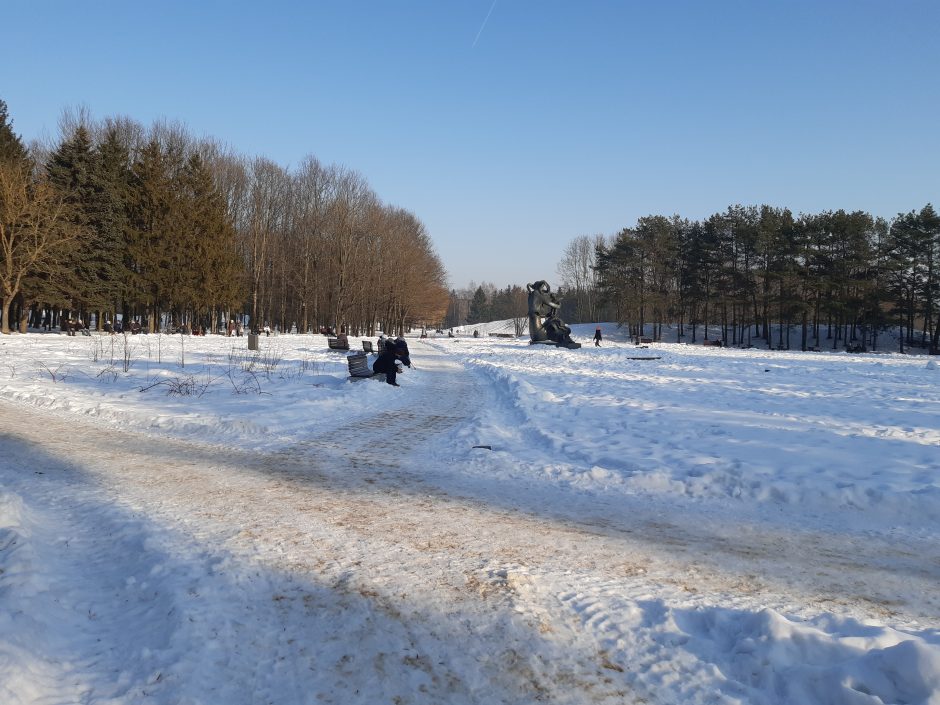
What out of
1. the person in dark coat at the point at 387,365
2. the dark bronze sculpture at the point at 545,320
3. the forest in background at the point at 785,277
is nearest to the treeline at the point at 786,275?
the forest in background at the point at 785,277

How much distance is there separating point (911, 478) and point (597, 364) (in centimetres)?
1744

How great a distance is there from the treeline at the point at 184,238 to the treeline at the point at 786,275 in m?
25.7

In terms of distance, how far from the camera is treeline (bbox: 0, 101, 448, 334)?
1283 inches

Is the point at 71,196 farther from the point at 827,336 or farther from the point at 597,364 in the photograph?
the point at 827,336

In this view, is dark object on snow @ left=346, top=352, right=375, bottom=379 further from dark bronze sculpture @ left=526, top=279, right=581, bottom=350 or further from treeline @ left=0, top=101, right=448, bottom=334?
treeline @ left=0, top=101, right=448, bottom=334

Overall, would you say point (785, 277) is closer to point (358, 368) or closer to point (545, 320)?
point (545, 320)

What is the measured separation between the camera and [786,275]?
154 feet

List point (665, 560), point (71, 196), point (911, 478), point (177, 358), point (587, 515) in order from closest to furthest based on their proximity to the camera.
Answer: point (665, 560)
point (587, 515)
point (911, 478)
point (177, 358)
point (71, 196)

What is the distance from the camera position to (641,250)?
2351 inches

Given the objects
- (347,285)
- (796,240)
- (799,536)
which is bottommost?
(799,536)

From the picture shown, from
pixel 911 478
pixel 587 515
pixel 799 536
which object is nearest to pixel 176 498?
pixel 587 515

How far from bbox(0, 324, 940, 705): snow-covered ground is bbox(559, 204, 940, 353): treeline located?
147 feet

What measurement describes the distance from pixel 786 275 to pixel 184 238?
A: 49.9 metres

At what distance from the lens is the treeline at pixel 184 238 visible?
32.6 metres
